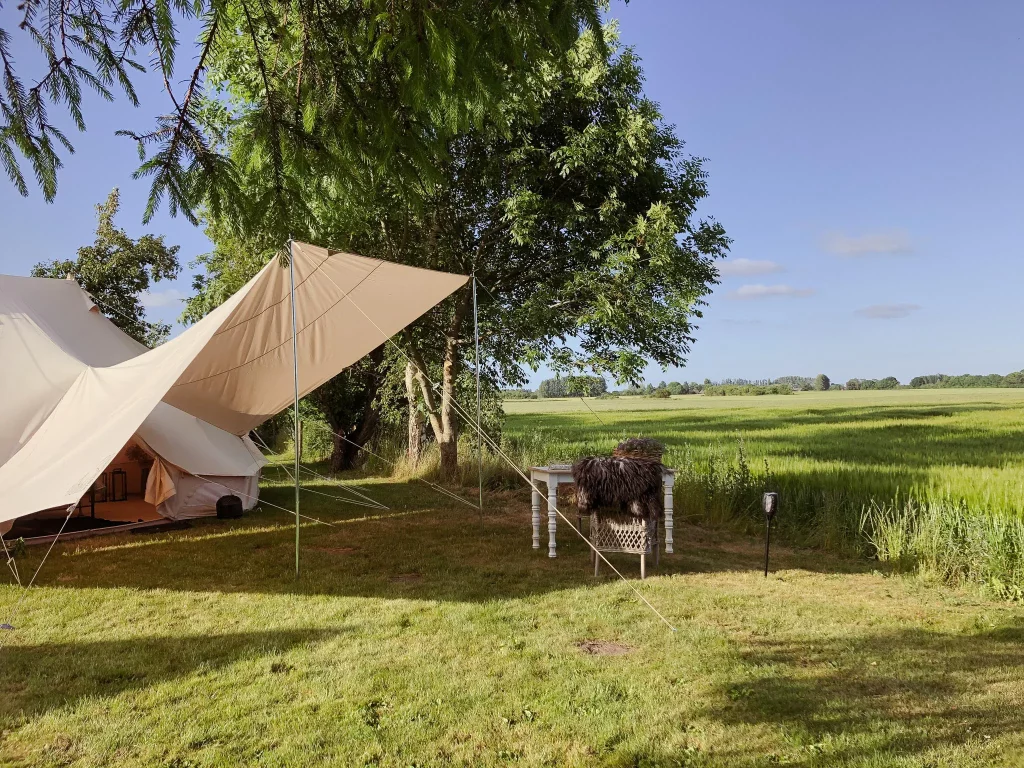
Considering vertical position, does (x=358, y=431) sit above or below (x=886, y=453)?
above

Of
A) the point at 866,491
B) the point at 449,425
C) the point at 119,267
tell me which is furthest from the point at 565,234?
the point at 119,267

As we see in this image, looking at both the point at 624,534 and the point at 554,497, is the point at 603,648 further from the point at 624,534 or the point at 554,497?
the point at 554,497

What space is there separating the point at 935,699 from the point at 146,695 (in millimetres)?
3130

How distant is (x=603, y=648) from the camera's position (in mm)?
3346

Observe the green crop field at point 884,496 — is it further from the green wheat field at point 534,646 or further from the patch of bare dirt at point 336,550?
the patch of bare dirt at point 336,550

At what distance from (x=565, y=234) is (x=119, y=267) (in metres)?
10.4

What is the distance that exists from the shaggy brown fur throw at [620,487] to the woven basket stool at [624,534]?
2.1 inches

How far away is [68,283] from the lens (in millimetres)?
7691

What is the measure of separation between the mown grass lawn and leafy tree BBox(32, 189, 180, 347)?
Answer: 35.8ft

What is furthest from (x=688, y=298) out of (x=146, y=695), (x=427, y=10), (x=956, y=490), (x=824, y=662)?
(x=146, y=695)

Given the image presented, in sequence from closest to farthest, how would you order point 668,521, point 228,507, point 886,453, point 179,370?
point 179,370 → point 668,521 → point 228,507 → point 886,453

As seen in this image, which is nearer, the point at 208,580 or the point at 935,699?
the point at 935,699

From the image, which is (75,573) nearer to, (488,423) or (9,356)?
(9,356)

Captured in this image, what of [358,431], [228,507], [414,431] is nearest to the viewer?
[228,507]
